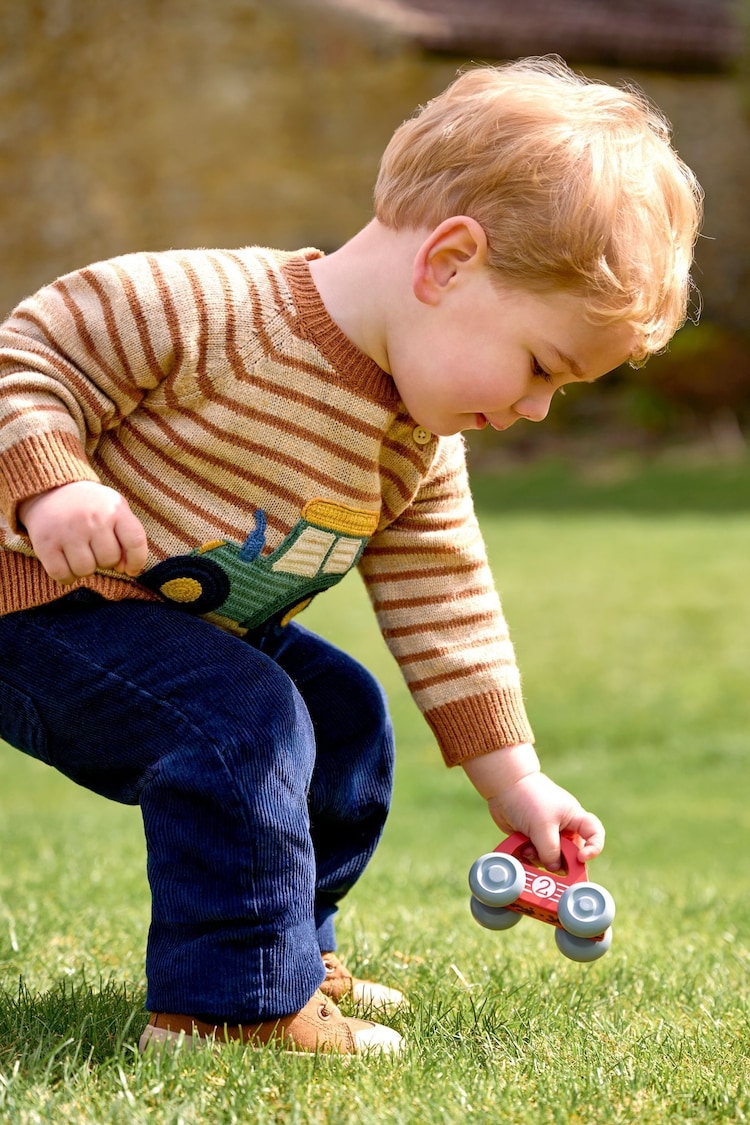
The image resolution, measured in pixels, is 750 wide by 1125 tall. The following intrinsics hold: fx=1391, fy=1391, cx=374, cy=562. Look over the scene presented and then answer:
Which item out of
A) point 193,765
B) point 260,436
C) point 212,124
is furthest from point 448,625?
point 212,124

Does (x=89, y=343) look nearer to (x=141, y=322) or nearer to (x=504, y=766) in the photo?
(x=141, y=322)

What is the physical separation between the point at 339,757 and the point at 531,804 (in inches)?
14.4

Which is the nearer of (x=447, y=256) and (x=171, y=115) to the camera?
(x=447, y=256)

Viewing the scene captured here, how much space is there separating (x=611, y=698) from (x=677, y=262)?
6.49m

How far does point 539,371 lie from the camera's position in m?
→ 2.25

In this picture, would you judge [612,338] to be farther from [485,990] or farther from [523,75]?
[485,990]

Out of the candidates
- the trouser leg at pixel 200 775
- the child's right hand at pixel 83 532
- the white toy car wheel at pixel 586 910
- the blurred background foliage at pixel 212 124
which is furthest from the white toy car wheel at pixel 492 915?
the blurred background foliage at pixel 212 124

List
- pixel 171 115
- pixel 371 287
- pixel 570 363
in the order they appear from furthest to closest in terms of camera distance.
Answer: pixel 171 115
pixel 371 287
pixel 570 363

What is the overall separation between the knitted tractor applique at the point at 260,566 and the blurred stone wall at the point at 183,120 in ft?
52.9

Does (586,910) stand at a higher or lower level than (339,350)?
lower

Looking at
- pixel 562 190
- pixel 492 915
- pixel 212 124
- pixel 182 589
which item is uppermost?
pixel 562 190

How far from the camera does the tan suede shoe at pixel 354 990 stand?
99.3 inches

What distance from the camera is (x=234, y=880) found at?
206 cm

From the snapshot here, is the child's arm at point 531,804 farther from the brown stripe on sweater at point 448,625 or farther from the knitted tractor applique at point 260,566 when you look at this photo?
the knitted tractor applique at point 260,566
